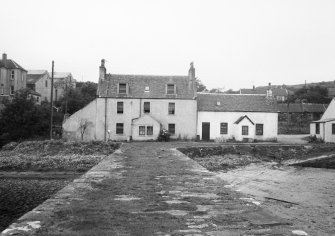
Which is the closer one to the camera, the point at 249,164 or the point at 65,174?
the point at 65,174

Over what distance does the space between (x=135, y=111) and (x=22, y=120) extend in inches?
545

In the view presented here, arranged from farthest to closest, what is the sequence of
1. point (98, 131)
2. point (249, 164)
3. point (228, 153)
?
point (98, 131)
point (228, 153)
point (249, 164)

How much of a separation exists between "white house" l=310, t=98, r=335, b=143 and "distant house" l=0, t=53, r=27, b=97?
43.8 m

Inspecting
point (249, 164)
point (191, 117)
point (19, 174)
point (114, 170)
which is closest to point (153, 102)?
point (191, 117)

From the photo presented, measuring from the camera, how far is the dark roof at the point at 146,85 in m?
38.0

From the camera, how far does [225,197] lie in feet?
21.5

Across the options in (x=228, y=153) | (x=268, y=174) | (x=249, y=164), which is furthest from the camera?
(x=228, y=153)

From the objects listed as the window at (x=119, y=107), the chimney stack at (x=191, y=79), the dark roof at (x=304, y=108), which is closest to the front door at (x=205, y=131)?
the chimney stack at (x=191, y=79)

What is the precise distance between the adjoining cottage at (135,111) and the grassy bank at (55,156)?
23.2 ft

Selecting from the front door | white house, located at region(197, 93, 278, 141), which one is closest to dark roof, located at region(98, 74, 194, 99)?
white house, located at region(197, 93, 278, 141)

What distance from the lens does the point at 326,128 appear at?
3894 cm

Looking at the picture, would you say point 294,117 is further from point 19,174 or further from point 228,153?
point 19,174

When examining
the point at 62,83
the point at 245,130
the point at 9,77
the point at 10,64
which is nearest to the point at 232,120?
the point at 245,130

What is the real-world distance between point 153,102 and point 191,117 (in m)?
4.38
